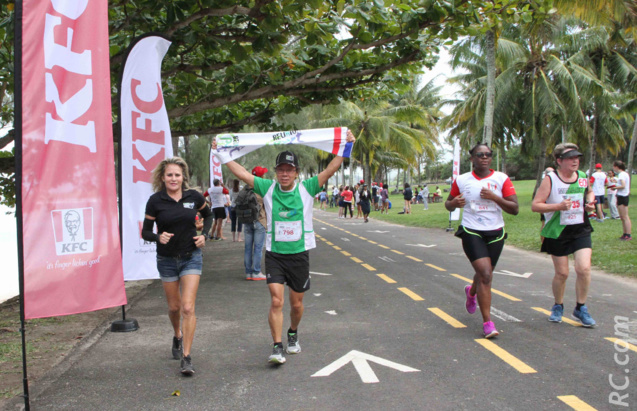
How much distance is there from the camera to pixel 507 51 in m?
26.0

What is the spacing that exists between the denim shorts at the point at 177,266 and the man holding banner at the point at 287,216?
67 centimetres

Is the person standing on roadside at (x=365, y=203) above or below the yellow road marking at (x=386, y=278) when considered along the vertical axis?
above

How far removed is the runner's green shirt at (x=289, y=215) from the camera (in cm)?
525

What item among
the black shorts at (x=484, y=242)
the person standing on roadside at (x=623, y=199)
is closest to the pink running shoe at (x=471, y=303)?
the black shorts at (x=484, y=242)

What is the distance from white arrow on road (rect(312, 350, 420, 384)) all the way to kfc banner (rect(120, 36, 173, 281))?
10.3 feet

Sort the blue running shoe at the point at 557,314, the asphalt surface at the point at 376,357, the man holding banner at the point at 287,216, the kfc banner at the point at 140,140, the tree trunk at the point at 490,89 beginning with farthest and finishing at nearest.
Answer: the tree trunk at the point at 490,89 < the kfc banner at the point at 140,140 < the blue running shoe at the point at 557,314 < the man holding banner at the point at 287,216 < the asphalt surface at the point at 376,357

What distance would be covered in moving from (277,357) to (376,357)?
36.5 inches

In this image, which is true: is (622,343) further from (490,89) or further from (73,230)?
(490,89)

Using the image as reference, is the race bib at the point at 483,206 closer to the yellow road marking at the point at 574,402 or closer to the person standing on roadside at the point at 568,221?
the person standing on roadside at the point at 568,221

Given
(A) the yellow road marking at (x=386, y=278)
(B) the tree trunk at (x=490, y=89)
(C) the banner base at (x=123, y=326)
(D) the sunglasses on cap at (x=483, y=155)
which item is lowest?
(C) the banner base at (x=123, y=326)

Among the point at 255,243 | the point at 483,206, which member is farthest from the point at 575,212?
the point at 255,243

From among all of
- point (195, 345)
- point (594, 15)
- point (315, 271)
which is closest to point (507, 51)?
point (594, 15)

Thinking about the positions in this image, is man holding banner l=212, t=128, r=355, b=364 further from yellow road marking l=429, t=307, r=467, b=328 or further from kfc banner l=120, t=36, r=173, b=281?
kfc banner l=120, t=36, r=173, b=281

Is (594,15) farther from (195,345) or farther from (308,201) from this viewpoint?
(195,345)
